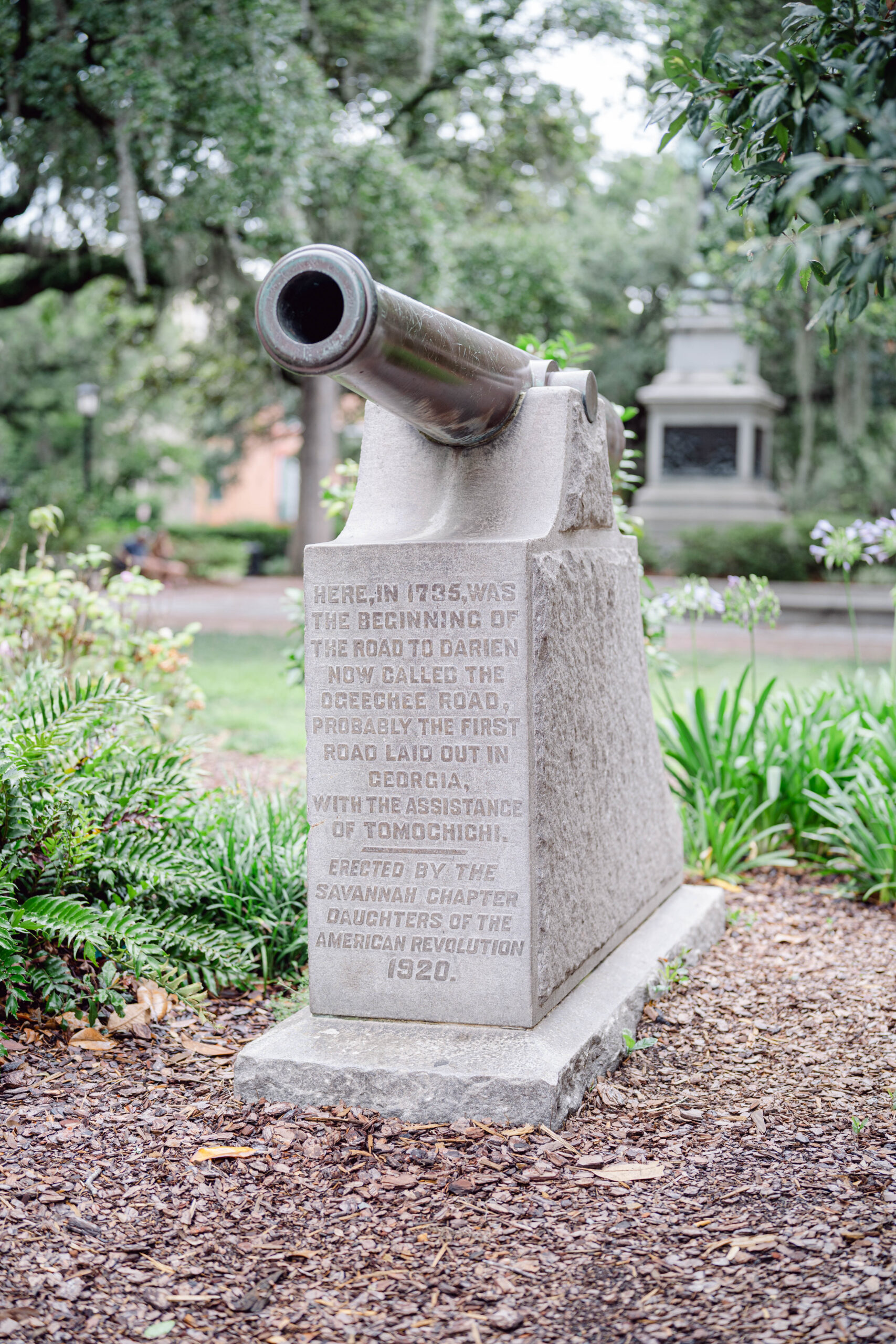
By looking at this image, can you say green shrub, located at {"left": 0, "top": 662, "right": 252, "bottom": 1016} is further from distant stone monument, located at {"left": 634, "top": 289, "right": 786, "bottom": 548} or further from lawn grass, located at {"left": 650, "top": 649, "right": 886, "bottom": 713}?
distant stone monument, located at {"left": 634, "top": 289, "right": 786, "bottom": 548}

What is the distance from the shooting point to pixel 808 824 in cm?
567

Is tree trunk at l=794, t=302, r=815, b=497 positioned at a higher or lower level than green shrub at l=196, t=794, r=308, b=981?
higher

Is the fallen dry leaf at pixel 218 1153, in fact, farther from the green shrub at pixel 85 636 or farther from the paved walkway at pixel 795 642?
the paved walkway at pixel 795 642

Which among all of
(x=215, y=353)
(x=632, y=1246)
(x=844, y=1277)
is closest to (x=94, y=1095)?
(x=632, y=1246)

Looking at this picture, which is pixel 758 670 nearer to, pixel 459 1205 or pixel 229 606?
pixel 459 1205

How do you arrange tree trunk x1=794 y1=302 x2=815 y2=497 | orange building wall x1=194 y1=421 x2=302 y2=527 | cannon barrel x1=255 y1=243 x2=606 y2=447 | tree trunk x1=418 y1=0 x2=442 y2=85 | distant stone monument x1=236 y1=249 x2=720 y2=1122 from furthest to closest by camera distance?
Result: 1. orange building wall x1=194 y1=421 x2=302 y2=527
2. tree trunk x1=794 y1=302 x2=815 y2=497
3. tree trunk x1=418 y1=0 x2=442 y2=85
4. distant stone monument x1=236 y1=249 x2=720 y2=1122
5. cannon barrel x1=255 y1=243 x2=606 y2=447

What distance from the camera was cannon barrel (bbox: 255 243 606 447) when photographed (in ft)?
8.32

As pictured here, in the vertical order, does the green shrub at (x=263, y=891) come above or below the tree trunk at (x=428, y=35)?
below

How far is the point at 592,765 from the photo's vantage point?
368 cm

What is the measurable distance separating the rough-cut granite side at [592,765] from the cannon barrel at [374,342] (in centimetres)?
47

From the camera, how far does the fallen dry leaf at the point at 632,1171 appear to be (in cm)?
→ 280

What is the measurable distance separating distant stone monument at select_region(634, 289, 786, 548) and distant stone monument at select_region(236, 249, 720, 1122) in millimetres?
17090

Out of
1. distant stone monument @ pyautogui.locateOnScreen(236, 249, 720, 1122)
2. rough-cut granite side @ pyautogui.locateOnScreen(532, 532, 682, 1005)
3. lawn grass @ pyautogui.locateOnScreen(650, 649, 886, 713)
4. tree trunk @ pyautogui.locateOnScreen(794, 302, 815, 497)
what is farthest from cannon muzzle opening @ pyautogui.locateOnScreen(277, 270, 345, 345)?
tree trunk @ pyautogui.locateOnScreen(794, 302, 815, 497)

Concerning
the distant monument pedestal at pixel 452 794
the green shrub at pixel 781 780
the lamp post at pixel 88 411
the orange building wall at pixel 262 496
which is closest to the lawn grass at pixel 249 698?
the green shrub at pixel 781 780
